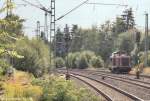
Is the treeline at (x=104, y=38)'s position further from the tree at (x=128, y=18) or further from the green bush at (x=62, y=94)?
the green bush at (x=62, y=94)

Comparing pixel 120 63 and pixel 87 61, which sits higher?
pixel 120 63

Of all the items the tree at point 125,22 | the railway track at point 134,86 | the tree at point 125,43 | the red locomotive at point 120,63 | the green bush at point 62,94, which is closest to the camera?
the green bush at point 62,94

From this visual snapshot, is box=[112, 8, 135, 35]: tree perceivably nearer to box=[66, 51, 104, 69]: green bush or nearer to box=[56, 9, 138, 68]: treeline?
box=[56, 9, 138, 68]: treeline

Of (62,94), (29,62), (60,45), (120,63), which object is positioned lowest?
(62,94)

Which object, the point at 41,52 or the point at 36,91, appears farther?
the point at 41,52

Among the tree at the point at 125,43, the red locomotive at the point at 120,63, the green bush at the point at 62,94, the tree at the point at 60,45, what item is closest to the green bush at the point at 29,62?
the red locomotive at the point at 120,63

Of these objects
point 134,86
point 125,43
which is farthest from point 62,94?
point 125,43

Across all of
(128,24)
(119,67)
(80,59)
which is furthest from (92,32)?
(119,67)

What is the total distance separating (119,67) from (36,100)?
50.5 m

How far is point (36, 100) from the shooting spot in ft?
69.5

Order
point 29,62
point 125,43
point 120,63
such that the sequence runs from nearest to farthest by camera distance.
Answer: point 29,62
point 120,63
point 125,43

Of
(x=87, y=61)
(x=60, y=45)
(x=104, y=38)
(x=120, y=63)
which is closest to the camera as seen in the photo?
(x=120, y=63)

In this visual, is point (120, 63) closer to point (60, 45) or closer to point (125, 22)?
point (60, 45)

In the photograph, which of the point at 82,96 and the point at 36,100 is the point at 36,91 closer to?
the point at 36,100
